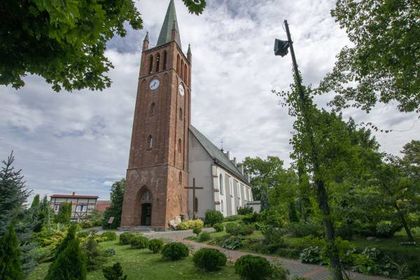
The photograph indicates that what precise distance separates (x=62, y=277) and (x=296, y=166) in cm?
571

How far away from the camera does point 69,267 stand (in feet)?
18.0

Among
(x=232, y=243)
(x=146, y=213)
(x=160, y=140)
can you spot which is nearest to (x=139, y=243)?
(x=232, y=243)

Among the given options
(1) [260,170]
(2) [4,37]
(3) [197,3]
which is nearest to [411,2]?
(3) [197,3]

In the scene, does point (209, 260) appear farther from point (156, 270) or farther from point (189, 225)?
point (189, 225)

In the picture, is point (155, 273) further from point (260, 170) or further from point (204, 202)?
point (260, 170)

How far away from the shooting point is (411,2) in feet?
22.9

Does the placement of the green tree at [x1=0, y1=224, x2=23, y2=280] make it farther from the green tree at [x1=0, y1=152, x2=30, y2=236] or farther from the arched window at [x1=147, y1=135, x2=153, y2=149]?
the arched window at [x1=147, y1=135, x2=153, y2=149]

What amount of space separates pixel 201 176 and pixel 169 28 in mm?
21047

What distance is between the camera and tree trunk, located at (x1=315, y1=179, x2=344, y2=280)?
5457mm

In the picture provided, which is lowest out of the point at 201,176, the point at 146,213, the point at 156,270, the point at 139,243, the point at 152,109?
the point at 156,270

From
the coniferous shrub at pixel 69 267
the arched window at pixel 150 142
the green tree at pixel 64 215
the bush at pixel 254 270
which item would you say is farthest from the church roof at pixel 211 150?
the coniferous shrub at pixel 69 267

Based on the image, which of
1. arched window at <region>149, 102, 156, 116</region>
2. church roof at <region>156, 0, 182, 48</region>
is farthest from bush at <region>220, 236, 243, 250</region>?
church roof at <region>156, 0, 182, 48</region>

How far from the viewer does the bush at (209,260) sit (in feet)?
29.5

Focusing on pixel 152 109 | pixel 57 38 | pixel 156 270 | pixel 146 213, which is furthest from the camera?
pixel 152 109
